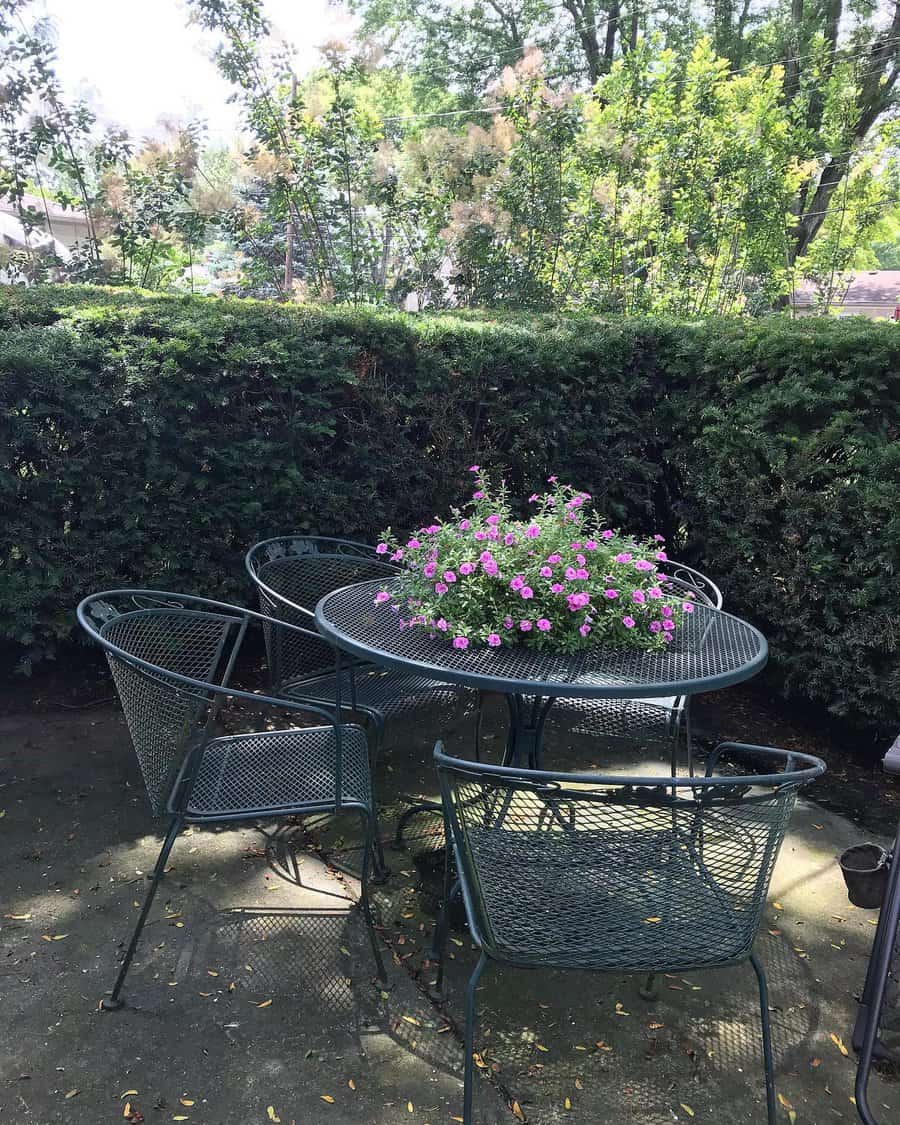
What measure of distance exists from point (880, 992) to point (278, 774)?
1460 mm

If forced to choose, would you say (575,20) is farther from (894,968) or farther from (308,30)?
(894,968)

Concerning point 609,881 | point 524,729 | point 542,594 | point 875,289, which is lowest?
point 524,729

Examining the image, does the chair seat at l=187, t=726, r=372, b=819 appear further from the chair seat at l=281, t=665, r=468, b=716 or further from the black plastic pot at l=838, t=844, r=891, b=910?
the black plastic pot at l=838, t=844, r=891, b=910

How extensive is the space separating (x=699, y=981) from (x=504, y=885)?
3.16 feet

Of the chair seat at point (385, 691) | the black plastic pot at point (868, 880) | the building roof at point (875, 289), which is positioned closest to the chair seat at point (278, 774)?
the chair seat at point (385, 691)

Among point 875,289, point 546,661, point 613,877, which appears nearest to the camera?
point 613,877

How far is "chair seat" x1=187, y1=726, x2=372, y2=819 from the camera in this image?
78.9 inches

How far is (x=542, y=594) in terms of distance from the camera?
2139mm

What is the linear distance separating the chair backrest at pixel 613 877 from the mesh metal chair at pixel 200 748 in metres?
0.58

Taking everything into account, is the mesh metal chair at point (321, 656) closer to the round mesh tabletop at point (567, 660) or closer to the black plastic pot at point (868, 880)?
the round mesh tabletop at point (567, 660)

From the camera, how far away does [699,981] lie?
7.02 feet

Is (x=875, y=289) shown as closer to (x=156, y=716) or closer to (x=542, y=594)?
(x=542, y=594)

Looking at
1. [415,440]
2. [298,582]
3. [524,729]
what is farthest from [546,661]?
[415,440]

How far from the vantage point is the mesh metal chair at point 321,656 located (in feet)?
8.97
